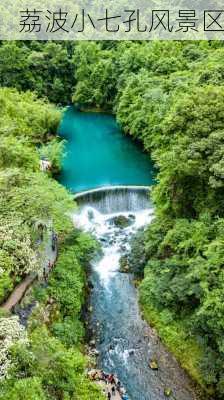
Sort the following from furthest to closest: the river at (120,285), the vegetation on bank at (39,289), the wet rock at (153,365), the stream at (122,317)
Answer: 1. the wet rock at (153,365)
2. the river at (120,285)
3. the stream at (122,317)
4. the vegetation on bank at (39,289)

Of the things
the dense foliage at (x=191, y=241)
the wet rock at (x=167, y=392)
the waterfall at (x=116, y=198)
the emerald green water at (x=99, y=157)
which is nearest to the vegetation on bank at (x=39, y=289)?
the wet rock at (x=167, y=392)

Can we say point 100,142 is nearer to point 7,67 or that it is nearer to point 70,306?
point 7,67

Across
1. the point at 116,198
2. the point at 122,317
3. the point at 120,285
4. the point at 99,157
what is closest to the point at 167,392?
the point at 122,317

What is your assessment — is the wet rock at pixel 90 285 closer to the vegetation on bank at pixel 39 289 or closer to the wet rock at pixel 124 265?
the vegetation on bank at pixel 39 289

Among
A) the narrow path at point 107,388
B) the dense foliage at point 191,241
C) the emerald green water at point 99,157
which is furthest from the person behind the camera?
the emerald green water at point 99,157

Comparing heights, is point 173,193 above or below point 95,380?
above

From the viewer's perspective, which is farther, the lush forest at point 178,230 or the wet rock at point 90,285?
the wet rock at point 90,285

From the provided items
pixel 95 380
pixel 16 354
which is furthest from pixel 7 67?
pixel 16 354
